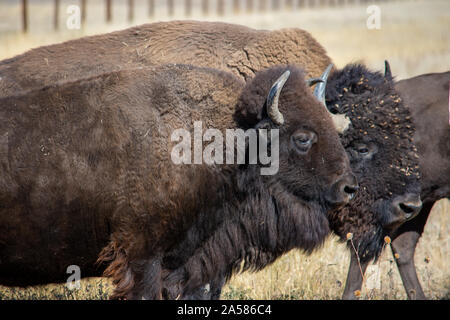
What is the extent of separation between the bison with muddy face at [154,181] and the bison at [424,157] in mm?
1836

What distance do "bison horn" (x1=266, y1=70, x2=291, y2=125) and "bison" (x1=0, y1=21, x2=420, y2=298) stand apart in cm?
136

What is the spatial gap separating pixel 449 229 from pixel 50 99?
18.6 feet

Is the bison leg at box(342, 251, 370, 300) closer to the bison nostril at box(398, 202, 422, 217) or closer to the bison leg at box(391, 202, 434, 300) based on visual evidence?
the bison leg at box(391, 202, 434, 300)

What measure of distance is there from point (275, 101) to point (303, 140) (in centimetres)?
36

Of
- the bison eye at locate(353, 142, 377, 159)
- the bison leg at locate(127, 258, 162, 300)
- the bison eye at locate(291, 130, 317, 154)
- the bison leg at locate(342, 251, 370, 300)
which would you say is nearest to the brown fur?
the bison eye at locate(353, 142, 377, 159)

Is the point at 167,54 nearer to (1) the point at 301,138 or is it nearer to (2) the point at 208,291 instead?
(1) the point at 301,138

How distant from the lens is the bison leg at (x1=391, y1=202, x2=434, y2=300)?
636cm

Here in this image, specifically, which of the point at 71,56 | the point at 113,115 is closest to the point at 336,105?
the point at 113,115

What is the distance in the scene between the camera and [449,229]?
321 inches

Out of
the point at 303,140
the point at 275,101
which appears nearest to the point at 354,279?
the point at 303,140

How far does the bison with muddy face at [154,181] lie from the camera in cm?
430

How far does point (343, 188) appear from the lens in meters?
4.54

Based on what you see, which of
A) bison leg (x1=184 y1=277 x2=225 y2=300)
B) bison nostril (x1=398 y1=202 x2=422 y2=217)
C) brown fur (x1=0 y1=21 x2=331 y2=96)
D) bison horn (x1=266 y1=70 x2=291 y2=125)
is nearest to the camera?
bison horn (x1=266 y1=70 x2=291 y2=125)
